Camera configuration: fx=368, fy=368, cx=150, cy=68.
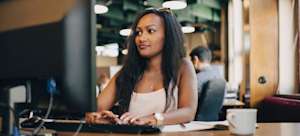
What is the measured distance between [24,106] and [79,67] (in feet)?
0.71

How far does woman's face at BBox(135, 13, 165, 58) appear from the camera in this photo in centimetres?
172

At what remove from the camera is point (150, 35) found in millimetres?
1724

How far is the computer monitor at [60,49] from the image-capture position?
2.79ft

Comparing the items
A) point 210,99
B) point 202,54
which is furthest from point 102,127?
point 202,54

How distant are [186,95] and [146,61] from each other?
25 centimetres

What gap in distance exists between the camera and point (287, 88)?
3.43 meters

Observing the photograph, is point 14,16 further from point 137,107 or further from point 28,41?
point 137,107

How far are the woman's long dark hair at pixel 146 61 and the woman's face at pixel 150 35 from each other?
→ 20 millimetres

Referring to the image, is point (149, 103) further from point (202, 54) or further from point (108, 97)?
point (202, 54)

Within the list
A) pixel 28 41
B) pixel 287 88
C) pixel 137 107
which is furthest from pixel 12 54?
pixel 287 88

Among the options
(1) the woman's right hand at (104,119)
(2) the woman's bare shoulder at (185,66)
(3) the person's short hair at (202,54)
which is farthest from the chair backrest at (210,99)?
(1) the woman's right hand at (104,119)

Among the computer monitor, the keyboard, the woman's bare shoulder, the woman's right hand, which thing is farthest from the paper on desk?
the computer monitor

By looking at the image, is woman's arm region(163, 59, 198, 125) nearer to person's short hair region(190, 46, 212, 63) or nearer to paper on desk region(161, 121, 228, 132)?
paper on desk region(161, 121, 228, 132)

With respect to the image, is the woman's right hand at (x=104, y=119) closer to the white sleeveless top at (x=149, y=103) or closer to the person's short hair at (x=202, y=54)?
the white sleeveless top at (x=149, y=103)
